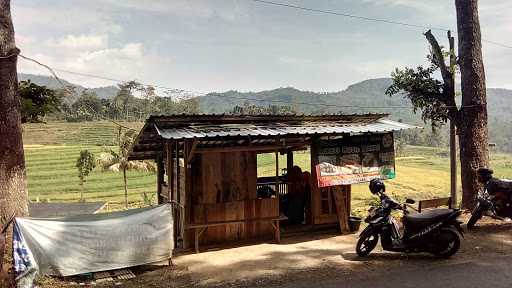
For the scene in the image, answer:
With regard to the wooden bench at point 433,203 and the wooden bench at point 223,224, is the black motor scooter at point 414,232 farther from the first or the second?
the wooden bench at point 223,224

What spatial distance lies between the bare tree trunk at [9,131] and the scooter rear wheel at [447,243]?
8.54 metres

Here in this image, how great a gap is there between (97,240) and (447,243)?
676 centimetres

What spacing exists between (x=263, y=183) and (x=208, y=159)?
3.92 m

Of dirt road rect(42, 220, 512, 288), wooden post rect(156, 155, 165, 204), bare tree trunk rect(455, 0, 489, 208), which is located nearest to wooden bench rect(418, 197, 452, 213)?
dirt road rect(42, 220, 512, 288)

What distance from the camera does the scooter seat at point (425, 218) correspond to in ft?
27.5

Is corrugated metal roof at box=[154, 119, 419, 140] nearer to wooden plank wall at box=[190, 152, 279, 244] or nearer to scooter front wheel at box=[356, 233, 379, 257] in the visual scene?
wooden plank wall at box=[190, 152, 279, 244]

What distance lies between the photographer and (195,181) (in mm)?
10266

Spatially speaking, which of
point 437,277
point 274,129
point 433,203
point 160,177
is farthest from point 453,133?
point 160,177

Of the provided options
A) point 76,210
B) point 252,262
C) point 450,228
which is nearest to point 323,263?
point 252,262

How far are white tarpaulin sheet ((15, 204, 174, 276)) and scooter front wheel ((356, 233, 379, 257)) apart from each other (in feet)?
12.8

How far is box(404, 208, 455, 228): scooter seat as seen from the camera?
8.38 metres

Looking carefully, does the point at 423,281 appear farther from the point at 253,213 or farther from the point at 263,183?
the point at 263,183

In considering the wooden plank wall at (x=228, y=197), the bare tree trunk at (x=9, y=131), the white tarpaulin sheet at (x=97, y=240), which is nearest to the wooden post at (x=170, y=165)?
the wooden plank wall at (x=228, y=197)

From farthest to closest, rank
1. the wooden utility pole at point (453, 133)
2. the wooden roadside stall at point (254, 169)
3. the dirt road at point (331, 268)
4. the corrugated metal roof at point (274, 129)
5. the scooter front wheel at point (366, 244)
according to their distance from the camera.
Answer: the wooden utility pole at point (453, 133)
the wooden roadside stall at point (254, 169)
the corrugated metal roof at point (274, 129)
the scooter front wheel at point (366, 244)
the dirt road at point (331, 268)
